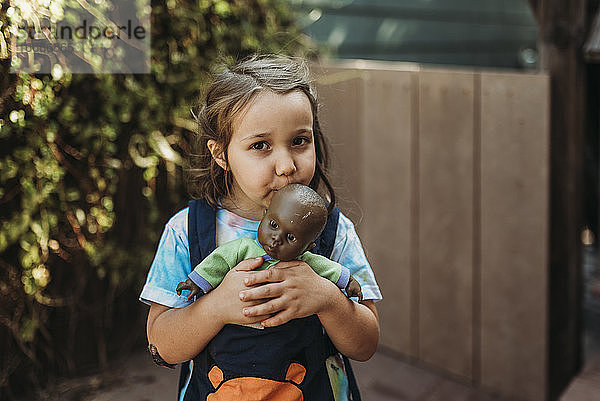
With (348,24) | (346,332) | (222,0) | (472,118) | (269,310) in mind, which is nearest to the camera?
(269,310)

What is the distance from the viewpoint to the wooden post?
290cm

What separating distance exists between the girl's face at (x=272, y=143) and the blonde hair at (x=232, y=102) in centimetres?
2

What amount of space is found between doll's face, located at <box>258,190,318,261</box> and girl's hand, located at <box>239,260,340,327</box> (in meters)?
0.04

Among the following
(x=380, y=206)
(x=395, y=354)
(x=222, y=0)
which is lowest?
A: (x=395, y=354)

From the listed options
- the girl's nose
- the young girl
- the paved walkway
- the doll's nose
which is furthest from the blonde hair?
the paved walkway

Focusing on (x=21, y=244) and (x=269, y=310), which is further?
(x=21, y=244)

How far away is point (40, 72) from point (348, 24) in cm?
391

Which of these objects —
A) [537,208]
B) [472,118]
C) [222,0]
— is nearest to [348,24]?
[222,0]

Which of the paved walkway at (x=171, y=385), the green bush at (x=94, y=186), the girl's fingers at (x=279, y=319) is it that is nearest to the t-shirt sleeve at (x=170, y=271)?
the girl's fingers at (x=279, y=319)

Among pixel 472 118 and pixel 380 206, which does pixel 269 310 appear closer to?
pixel 472 118

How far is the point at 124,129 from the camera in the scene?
3.27 meters

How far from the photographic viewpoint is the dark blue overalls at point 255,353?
1.24m

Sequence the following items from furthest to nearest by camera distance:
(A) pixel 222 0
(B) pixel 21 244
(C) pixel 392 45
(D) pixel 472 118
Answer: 1. (C) pixel 392 45
2. (A) pixel 222 0
3. (D) pixel 472 118
4. (B) pixel 21 244

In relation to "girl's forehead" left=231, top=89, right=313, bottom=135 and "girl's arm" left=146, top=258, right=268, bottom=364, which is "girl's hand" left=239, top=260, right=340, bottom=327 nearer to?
"girl's arm" left=146, top=258, right=268, bottom=364
